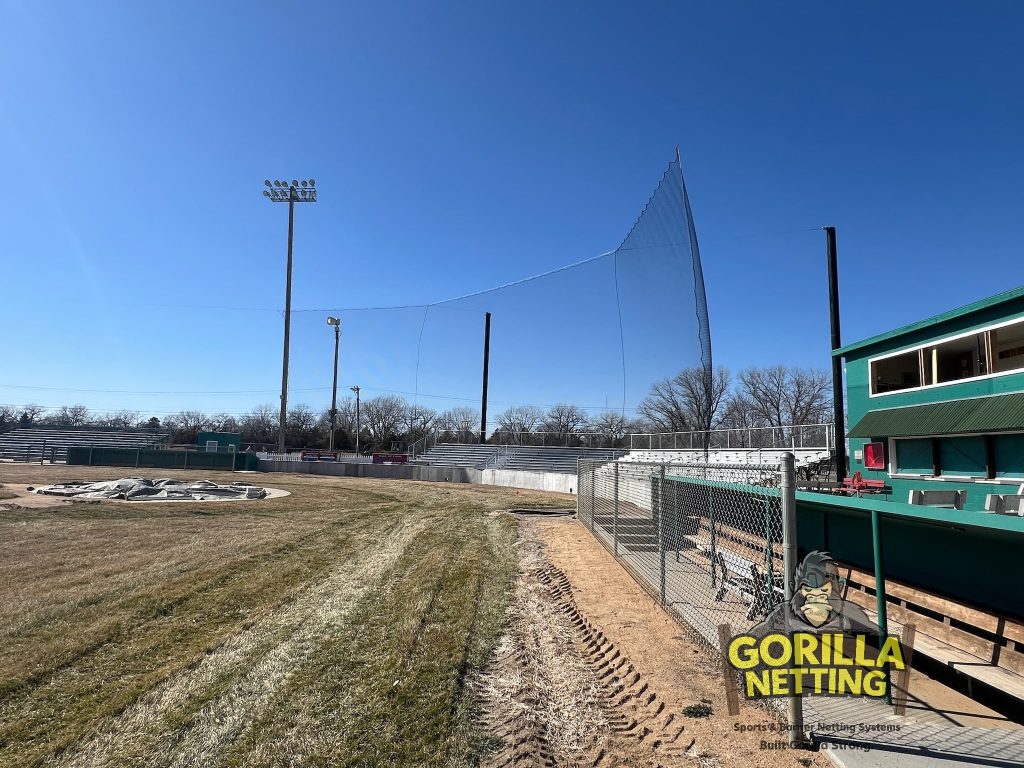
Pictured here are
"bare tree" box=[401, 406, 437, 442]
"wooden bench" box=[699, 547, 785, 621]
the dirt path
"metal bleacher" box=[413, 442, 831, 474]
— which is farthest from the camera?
"bare tree" box=[401, 406, 437, 442]

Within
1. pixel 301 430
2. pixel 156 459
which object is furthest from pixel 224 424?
pixel 156 459

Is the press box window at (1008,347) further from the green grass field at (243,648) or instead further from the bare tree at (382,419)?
the bare tree at (382,419)

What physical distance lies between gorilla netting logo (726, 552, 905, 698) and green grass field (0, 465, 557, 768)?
169 cm

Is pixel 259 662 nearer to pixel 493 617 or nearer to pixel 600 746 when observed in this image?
pixel 493 617

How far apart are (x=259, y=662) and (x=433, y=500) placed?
15.4 meters

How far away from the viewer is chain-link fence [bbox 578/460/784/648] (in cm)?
523

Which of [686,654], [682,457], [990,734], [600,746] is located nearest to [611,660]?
[686,654]

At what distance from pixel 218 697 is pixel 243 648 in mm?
999

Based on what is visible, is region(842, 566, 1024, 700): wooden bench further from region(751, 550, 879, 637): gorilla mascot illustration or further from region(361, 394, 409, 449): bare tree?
region(361, 394, 409, 449): bare tree

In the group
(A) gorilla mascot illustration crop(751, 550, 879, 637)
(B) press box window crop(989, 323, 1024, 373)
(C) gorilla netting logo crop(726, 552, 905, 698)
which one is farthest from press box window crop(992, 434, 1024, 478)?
(C) gorilla netting logo crop(726, 552, 905, 698)

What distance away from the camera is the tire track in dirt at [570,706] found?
10.3ft

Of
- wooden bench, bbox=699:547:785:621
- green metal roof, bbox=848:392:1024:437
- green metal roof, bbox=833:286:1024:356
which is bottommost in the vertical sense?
wooden bench, bbox=699:547:785:621

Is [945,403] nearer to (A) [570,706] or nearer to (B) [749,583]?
(B) [749,583]

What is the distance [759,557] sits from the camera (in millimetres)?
6082
